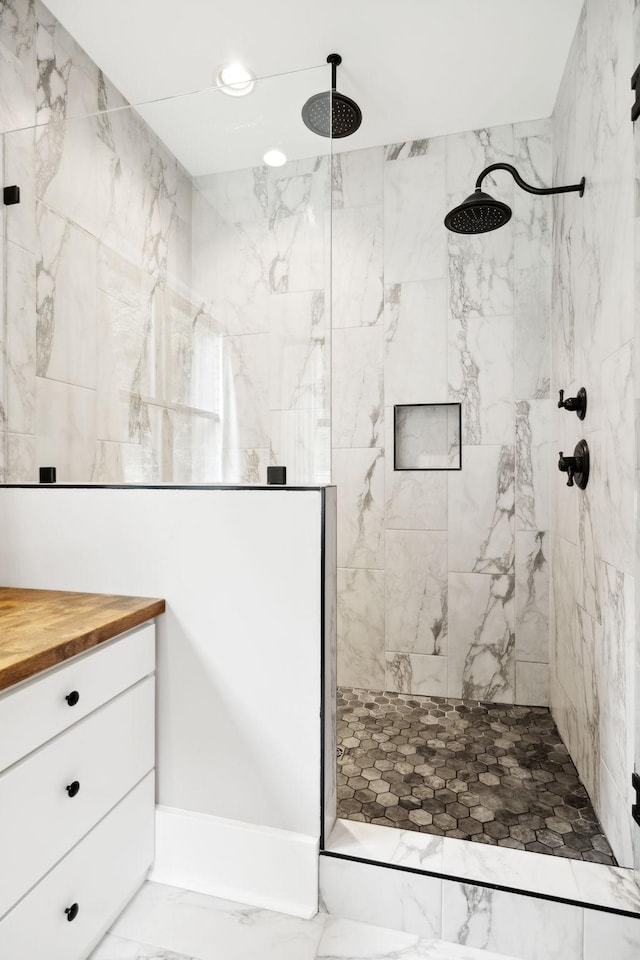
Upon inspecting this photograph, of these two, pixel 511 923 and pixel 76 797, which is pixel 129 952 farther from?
pixel 511 923

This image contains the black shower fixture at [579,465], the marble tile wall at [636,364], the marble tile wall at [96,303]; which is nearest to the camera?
the marble tile wall at [636,364]

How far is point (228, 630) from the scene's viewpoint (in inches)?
52.4

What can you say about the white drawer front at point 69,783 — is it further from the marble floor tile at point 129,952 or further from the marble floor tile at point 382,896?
the marble floor tile at point 382,896

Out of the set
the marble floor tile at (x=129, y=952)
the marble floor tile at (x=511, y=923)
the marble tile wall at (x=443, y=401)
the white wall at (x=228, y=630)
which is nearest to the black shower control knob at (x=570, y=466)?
the marble tile wall at (x=443, y=401)

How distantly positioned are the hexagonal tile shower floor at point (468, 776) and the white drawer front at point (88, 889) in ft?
1.85

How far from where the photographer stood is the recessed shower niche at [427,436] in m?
2.55

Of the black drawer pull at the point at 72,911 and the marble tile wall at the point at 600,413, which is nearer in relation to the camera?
the black drawer pull at the point at 72,911

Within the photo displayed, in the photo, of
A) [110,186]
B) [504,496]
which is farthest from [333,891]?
[110,186]

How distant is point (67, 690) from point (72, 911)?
0.44 metres

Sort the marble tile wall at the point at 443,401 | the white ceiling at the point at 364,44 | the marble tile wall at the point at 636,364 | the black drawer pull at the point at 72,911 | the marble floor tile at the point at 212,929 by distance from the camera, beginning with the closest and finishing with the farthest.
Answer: the black drawer pull at the point at 72,911 → the marble floor tile at the point at 212,929 → the marble tile wall at the point at 636,364 → the white ceiling at the point at 364,44 → the marble tile wall at the point at 443,401

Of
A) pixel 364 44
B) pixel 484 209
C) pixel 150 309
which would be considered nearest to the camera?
pixel 150 309

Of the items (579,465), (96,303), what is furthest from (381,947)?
(96,303)

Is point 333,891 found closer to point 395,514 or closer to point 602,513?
point 602,513

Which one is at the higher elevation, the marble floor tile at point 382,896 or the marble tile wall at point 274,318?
the marble tile wall at point 274,318
